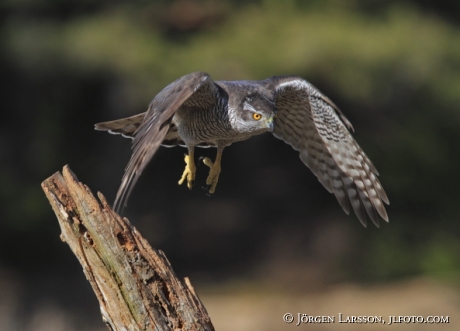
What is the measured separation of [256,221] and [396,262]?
2.90 m

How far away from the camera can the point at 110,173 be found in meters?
12.7

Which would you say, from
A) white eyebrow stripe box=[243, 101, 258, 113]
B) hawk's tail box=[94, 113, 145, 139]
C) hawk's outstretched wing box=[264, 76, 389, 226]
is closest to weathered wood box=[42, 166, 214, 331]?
white eyebrow stripe box=[243, 101, 258, 113]

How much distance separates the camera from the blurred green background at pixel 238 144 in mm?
11070

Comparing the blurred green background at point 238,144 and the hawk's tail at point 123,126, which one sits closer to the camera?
the hawk's tail at point 123,126

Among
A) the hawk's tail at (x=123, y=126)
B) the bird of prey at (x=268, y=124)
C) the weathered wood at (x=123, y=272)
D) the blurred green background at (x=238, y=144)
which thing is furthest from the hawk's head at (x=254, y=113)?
the blurred green background at (x=238, y=144)

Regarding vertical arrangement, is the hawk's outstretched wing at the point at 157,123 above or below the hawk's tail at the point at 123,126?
above

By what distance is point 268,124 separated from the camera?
5.50 meters

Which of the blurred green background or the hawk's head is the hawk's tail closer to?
the hawk's head

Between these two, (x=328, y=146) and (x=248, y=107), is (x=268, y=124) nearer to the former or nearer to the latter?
(x=248, y=107)

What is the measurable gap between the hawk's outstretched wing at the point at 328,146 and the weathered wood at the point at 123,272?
7.50 ft

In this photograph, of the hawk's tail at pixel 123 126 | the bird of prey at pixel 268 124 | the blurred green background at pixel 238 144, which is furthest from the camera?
the blurred green background at pixel 238 144

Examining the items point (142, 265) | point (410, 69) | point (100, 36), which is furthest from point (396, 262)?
point (142, 265)

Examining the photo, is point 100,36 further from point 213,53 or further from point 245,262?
point 245,262

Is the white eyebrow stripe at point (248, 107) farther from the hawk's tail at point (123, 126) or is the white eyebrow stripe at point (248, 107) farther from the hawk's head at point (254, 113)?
the hawk's tail at point (123, 126)
